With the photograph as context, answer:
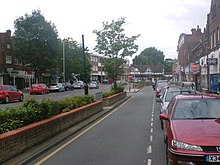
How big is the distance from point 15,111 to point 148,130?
221 inches

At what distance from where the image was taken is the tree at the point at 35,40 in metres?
53.5

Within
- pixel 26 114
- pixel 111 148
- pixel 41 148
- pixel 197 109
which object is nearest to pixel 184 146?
pixel 197 109

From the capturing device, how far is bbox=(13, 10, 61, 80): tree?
5352 cm

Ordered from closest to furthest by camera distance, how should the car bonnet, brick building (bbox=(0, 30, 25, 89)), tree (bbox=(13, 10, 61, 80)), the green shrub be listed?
1. the car bonnet
2. the green shrub
3. tree (bbox=(13, 10, 61, 80))
4. brick building (bbox=(0, 30, 25, 89))

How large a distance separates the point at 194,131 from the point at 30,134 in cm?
465

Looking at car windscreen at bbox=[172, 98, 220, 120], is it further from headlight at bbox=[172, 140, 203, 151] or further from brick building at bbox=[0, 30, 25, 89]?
brick building at bbox=[0, 30, 25, 89]

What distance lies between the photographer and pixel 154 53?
603 ft

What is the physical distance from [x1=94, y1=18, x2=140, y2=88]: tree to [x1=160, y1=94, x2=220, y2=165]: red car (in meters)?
28.5

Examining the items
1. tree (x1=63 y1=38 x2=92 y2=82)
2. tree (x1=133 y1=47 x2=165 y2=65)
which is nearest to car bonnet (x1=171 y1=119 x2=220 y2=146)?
tree (x1=63 y1=38 x2=92 y2=82)

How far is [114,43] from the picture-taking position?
37.2 m

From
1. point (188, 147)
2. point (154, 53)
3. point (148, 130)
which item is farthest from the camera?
point (154, 53)

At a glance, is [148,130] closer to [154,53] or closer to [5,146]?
[5,146]

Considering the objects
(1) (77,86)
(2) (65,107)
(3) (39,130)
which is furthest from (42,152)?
(1) (77,86)

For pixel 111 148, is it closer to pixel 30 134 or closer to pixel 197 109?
pixel 30 134
